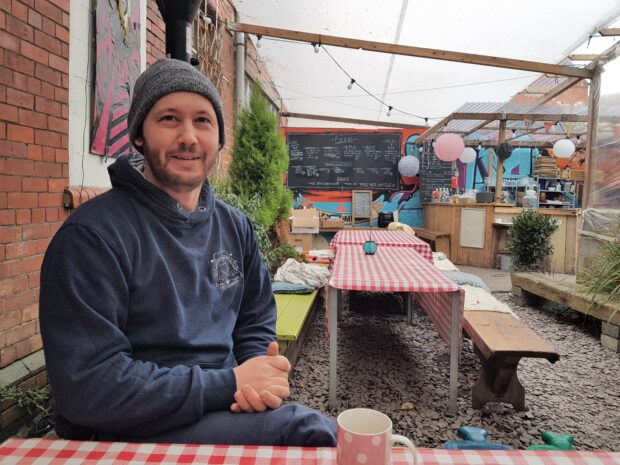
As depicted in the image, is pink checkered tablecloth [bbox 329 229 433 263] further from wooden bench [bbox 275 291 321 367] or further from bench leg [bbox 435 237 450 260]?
bench leg [bbox 435 237 450 260]

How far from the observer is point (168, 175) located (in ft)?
4.33

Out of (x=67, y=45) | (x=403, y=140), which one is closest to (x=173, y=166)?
(x=67, y=45)

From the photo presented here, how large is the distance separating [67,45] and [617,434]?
3.83 m

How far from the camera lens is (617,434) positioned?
2539 mm

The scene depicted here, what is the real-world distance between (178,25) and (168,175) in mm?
1312

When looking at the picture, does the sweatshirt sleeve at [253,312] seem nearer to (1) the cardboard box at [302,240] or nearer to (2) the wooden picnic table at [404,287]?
(2) the wooden picnic table at [404,287]

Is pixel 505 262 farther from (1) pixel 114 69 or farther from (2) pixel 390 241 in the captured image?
(1) pixel 114 69


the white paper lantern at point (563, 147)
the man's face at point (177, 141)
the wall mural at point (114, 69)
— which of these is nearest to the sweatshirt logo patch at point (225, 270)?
the man's face at point (177, 141)

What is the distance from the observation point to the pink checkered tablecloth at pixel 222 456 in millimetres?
799

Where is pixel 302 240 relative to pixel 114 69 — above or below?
below

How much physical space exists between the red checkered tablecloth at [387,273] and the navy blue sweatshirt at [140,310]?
1.32 m

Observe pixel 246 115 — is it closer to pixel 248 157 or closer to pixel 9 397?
pixel 248 157

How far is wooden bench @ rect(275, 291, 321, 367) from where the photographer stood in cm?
292

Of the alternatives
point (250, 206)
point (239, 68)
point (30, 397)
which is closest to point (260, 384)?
point (30, 397)
